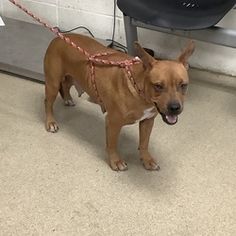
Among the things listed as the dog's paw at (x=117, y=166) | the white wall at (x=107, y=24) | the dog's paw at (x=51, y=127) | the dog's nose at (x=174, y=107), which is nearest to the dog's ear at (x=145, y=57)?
the dog's nose at (x=174, y=107)

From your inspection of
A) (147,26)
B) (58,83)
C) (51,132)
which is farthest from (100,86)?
(147,26)

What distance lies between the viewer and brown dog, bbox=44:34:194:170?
4.36 ft

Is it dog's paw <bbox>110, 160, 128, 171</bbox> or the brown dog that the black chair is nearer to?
the brown dog

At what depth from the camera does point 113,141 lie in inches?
63.6

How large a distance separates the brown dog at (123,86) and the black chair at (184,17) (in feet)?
1.04

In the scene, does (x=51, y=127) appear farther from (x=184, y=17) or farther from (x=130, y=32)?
(x=184, y=17)

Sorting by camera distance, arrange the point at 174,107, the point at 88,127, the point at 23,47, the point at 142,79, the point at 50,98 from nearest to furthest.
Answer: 1. the point at 174,107
2. the point at 142,79
3. the point at 50,98
4. the point at 88,127
5. the point at 23,47

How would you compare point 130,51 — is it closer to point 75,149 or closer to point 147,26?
point 147,26

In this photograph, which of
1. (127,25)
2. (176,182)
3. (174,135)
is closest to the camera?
(176,182)

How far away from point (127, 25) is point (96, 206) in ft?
3.00

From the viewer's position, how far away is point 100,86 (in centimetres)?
157

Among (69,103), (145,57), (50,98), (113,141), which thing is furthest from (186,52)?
(69,103)

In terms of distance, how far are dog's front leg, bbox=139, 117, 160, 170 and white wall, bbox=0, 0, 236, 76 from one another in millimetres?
881

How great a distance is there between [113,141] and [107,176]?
131 millimetres
